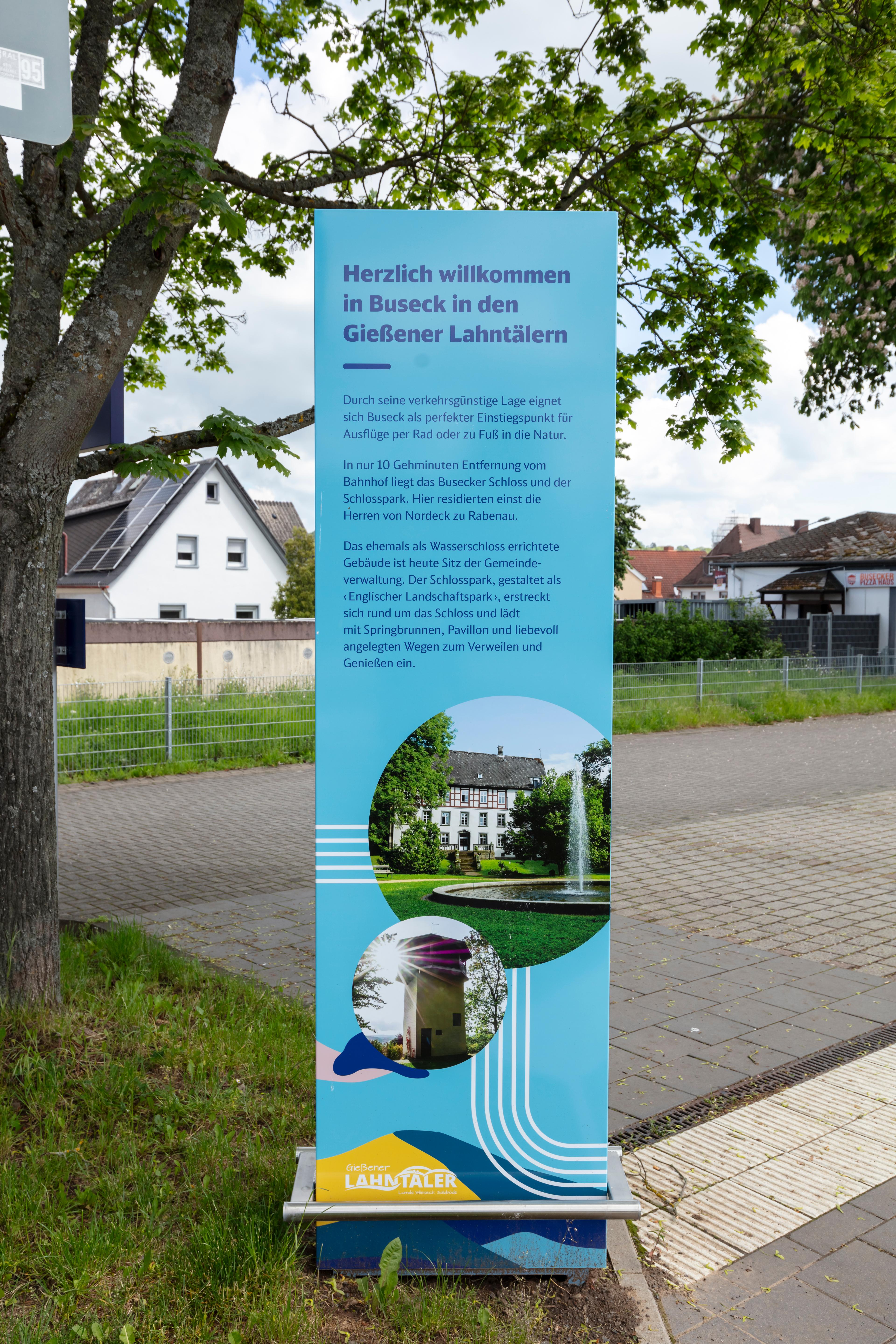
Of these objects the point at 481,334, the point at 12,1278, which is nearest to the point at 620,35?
the point at 481,334

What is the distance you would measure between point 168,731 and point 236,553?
3243cm

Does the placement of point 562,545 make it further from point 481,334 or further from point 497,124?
point 497,124

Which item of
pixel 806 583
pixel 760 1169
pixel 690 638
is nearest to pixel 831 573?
pixel 806 583

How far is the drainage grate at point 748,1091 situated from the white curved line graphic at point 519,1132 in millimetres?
1029

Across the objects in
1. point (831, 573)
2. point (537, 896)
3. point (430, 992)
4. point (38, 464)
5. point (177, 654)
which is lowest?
point (430, 992)

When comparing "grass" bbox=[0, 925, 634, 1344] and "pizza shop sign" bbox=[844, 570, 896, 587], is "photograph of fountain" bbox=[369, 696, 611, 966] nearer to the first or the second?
"grass" bbox=[0, 925, 634, 1344]

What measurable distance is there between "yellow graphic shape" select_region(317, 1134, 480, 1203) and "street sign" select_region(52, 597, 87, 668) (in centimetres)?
335

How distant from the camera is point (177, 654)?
20344mm

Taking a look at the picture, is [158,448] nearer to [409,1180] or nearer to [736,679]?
[409,1180]

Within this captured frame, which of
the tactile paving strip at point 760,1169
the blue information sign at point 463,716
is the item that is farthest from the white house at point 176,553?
the blue information sign at point 463,716

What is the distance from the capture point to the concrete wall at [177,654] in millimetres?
18516

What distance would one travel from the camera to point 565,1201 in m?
2.78

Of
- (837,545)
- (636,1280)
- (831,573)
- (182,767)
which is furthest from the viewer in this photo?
(837,545)

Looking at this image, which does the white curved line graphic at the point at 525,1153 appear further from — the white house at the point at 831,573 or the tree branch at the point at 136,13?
the white house at the point at 831,573
